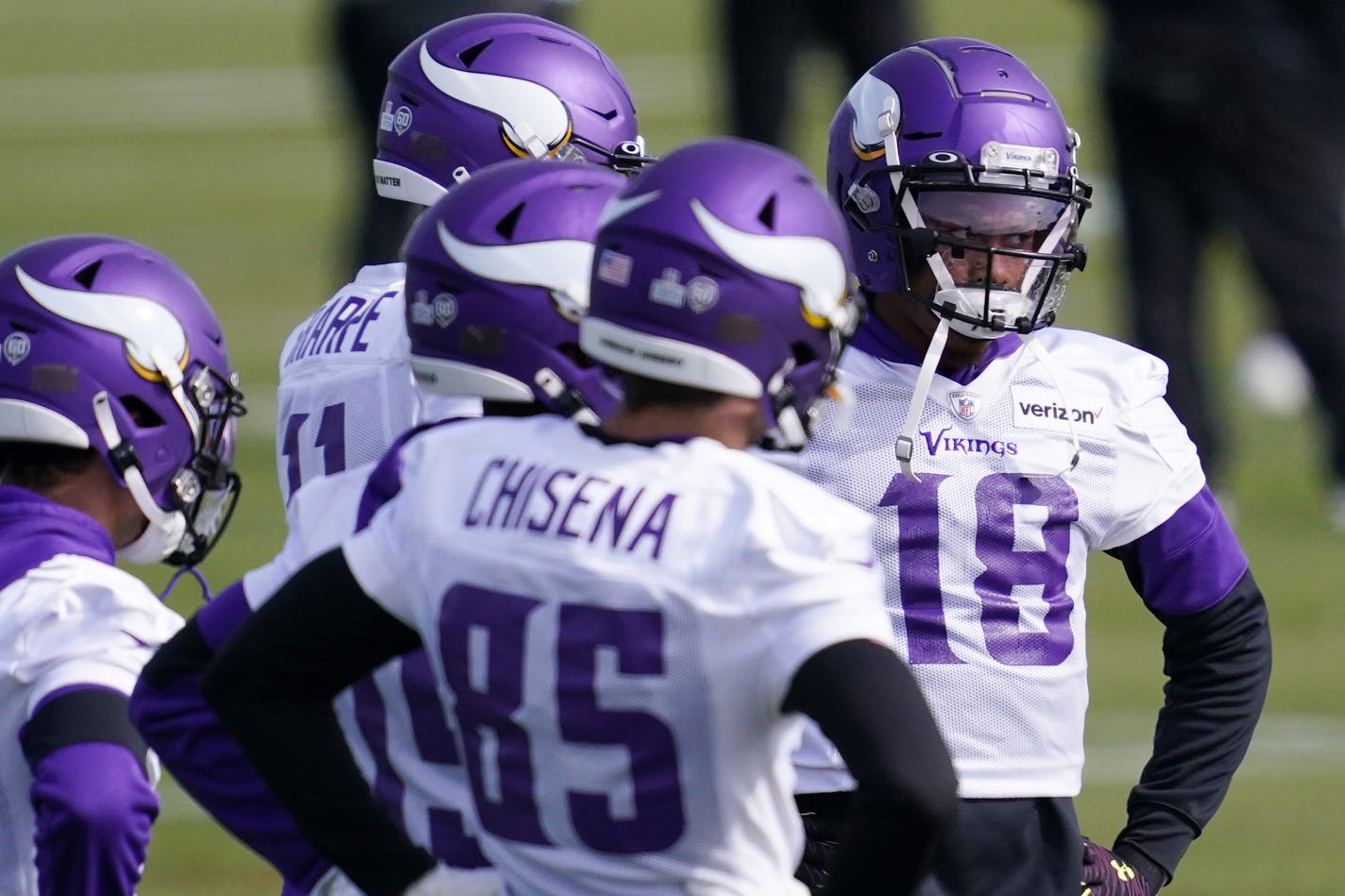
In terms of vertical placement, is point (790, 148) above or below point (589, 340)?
below

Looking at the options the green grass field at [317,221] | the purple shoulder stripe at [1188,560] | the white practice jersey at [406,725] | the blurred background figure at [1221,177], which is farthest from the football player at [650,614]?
the blurred background figure at [1221,177]

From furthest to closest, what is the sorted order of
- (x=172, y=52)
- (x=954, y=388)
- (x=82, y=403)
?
(x=172, y=52) → (x=954, y=388) → (x=82, y=403)

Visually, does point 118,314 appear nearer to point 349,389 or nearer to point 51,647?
point 349,389

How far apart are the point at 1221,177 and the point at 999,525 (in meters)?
6.90

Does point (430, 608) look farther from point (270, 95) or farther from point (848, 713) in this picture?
point (270, 95)

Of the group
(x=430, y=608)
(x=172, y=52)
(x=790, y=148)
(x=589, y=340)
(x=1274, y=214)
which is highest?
(x=589, y=340)

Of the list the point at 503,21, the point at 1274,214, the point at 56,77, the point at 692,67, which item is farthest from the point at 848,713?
the point at 56,77

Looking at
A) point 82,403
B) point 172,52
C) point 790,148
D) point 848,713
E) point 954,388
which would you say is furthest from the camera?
point 172,52

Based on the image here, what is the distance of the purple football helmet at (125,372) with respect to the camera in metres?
3.94

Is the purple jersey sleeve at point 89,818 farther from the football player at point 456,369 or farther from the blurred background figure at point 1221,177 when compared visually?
the blurred background figure at point 1221,177

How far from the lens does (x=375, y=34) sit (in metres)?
11.1

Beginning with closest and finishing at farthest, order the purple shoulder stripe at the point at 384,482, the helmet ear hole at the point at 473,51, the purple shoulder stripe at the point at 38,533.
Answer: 1. the purple shoulder stripe at the point at 384,482
2. the purple shoulder stripe at the point at 38,533
3. the helmet ear hole at the point at 473,51

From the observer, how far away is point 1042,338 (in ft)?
14.4

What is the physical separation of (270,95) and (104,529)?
2250 cm
